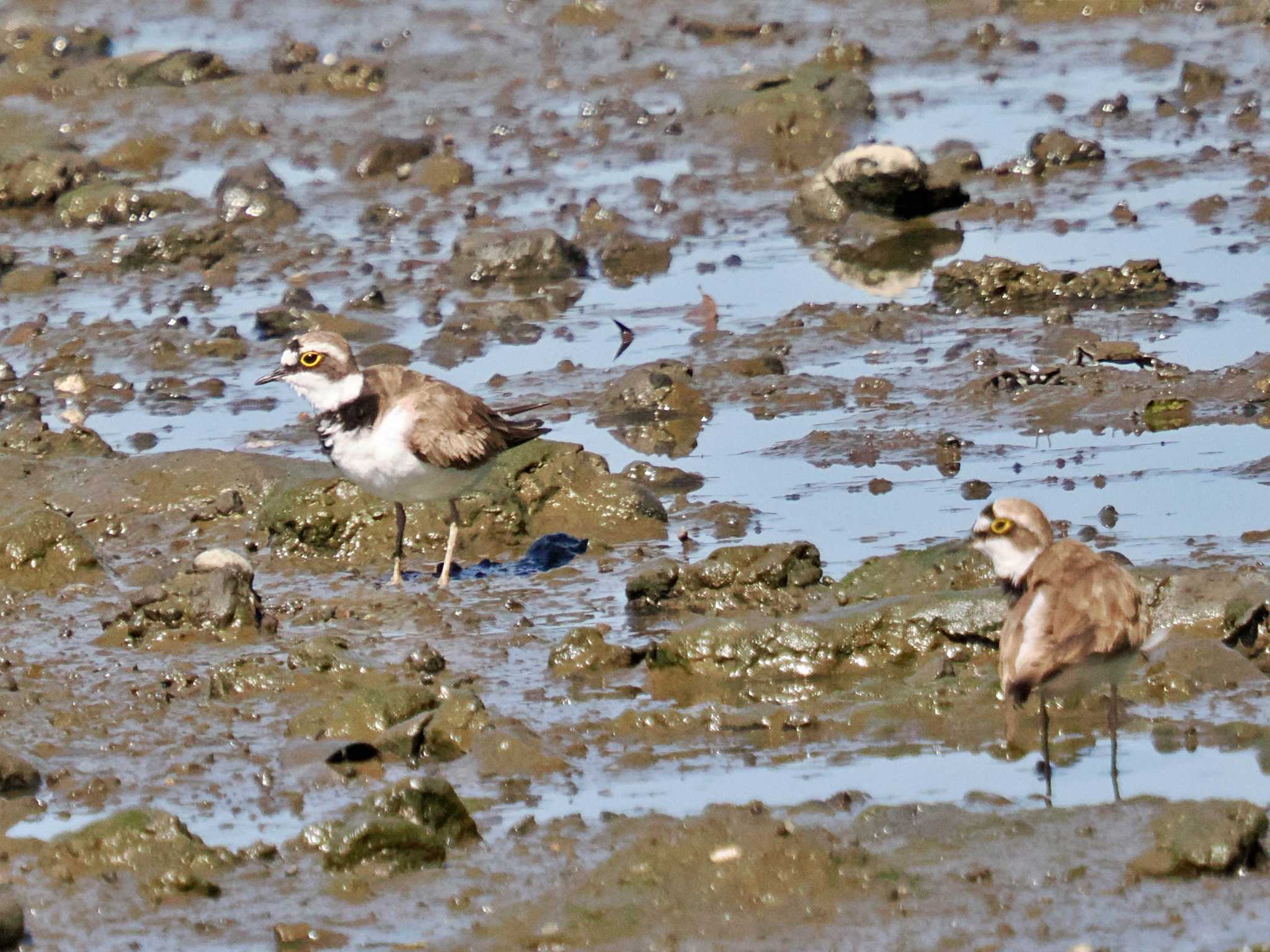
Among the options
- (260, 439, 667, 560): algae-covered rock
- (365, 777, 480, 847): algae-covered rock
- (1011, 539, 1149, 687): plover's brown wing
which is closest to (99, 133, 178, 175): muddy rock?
(260, 439, 667, 560): algae-covered rock

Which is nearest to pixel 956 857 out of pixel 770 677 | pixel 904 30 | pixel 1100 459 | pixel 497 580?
pixel 770 677

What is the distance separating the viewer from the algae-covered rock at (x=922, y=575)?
899 centimetres

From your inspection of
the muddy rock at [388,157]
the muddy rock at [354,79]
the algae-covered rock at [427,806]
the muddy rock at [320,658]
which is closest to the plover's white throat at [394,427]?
the muddy rock at [320,658]

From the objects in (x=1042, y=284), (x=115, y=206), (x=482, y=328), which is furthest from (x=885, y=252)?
(x=115, y=206)

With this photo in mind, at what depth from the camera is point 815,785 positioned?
7.25 metres

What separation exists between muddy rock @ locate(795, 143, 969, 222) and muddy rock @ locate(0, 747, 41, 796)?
956 centimetres

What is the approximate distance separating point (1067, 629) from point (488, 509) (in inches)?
179

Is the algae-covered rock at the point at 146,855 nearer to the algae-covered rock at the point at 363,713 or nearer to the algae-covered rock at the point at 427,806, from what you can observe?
the algae-covered rock at the point at 427,806

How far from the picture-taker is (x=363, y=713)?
7.92 meters

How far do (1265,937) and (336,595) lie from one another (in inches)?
217

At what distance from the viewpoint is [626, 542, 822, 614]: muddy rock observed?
30.1 ft

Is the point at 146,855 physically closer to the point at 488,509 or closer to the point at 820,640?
the point at 820,640

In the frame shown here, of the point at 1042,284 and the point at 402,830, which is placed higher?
the point at 1042,284

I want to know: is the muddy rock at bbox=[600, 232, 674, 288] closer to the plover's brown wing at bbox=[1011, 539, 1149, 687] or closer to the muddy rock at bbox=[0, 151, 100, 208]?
the muddy rock at bbox=[0, 151, 100, 208]
